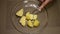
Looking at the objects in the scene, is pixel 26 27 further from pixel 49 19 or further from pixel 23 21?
pixel 49 19

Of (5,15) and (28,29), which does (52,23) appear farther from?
(5,15)

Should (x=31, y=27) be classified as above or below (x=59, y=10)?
below

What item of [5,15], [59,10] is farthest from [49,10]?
[5,15]

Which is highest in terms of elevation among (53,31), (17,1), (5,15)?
(17,1)

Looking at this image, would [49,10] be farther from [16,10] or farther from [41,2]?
[16,10]

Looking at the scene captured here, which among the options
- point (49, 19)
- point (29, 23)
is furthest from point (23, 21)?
point (49, 19)

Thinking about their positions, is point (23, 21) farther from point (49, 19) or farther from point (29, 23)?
point (49, 19)

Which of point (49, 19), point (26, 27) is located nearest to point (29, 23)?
point (26, 27)
